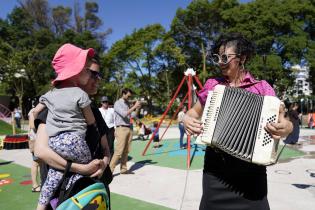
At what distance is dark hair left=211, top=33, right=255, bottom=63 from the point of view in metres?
Answer: 2.48

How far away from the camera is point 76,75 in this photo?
2273 mm

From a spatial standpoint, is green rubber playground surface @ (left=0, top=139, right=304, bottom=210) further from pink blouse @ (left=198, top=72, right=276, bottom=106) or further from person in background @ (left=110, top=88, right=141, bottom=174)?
pink blouse @ (left=198, top=72, right=276, bottom=106)

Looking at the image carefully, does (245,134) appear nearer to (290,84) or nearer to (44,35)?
(290,84)

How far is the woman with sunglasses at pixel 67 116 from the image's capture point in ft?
7.06

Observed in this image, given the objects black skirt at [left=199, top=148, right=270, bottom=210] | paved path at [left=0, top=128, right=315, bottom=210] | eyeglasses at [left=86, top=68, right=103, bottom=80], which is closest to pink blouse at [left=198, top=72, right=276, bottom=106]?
black skirt at [left=199, top=148, right=270, bottom=210]

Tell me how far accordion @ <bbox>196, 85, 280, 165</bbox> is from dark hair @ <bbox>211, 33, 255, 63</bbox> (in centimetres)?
35

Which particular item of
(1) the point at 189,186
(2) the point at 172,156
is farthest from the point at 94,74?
(2) the point at 172,156

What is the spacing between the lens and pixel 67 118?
215 centimetres

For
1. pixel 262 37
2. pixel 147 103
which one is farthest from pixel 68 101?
pixel 147 103

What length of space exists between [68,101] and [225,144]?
3.42 ft

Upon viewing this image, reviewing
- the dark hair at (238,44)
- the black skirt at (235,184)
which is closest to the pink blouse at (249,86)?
the dark hair at (238,44)

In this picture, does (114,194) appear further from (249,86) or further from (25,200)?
(249,86)

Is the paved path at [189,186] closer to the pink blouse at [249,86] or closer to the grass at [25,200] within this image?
the grass at [25,200]

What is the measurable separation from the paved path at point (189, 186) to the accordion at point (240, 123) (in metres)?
3.18
